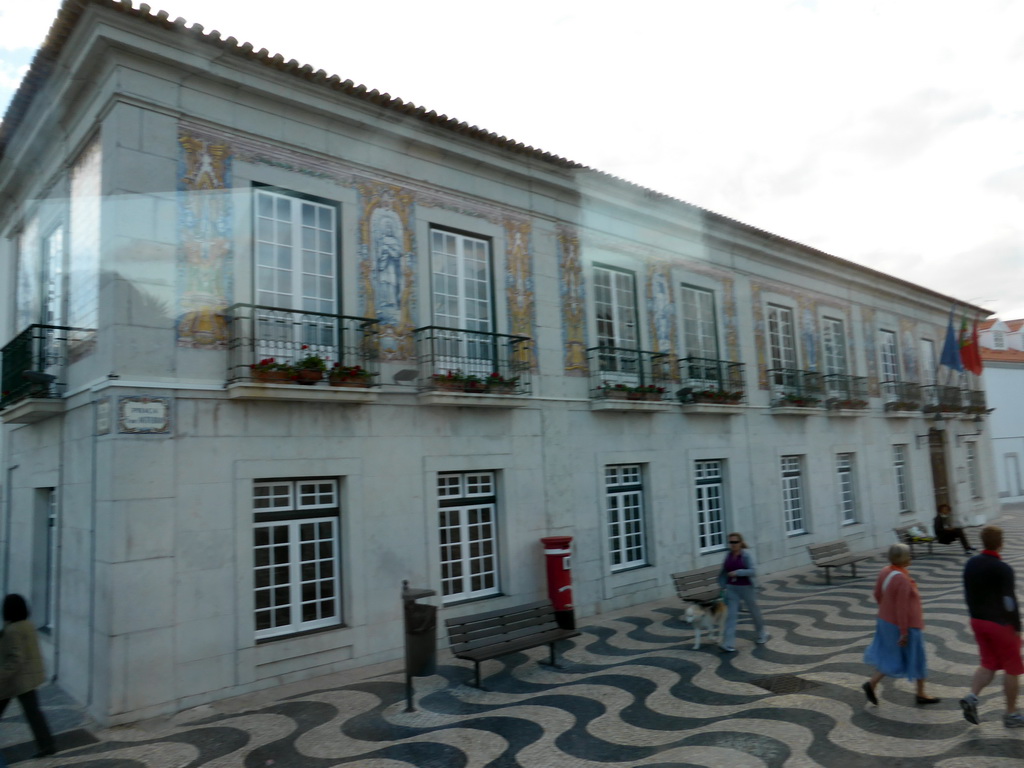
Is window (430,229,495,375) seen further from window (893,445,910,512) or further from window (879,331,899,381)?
window (893,445,910,512)

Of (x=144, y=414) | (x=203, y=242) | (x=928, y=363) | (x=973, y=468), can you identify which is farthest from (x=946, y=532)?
(x=144, y=414)

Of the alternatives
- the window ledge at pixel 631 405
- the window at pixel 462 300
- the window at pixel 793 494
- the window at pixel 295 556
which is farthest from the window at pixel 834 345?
the window at pixel 295 556

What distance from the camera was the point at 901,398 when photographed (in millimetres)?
19891

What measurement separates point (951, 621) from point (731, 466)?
5.04 m

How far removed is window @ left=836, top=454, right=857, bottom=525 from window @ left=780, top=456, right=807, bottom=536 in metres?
2.03

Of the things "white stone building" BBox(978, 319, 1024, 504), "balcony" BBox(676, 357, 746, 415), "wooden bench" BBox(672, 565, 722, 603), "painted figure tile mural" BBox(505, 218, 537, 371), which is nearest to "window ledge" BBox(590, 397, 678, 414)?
"balcony" BBox(676, 357, 746, 415)

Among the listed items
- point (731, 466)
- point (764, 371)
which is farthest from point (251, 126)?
point (764, 371)

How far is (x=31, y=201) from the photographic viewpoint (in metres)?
10.6

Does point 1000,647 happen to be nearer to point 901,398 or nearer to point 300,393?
point 300,393

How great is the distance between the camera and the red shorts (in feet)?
19.3

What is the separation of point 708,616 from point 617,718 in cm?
279

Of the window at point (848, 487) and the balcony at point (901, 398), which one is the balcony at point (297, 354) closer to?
the window at point (848, 487)

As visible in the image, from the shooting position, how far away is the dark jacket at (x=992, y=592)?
590 centimetres

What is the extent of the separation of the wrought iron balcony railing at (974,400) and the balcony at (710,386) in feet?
41.6
